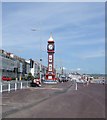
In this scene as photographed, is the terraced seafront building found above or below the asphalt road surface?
above

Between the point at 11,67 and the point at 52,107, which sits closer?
the point at 52,107

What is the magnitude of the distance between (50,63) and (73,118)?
342 ft

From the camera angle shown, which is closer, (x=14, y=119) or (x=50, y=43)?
(x=14, y=119)

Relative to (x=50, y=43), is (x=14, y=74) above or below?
below

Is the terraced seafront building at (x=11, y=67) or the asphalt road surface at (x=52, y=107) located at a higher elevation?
the terraced seafront building at (x=11, y=67)

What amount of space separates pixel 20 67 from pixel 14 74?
14.7 m

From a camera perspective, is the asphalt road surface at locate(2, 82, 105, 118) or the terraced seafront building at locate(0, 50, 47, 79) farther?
the terraced seafront building at locate(0, 50, 47, 79)

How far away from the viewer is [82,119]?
13.5 m

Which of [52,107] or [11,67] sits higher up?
[11,67]

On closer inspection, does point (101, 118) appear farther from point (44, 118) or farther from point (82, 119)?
point (44, 118)

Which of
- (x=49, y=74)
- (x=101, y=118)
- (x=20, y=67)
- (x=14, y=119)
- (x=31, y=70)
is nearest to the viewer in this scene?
(x=14, y=119)

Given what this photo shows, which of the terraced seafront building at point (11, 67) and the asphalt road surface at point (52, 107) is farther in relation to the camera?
the terraced seafront building at point (11, 67)

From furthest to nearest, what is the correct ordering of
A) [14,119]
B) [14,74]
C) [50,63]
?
[14,74], [50,63], [14,119]

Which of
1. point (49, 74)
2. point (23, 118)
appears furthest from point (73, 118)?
point (49, 74)
